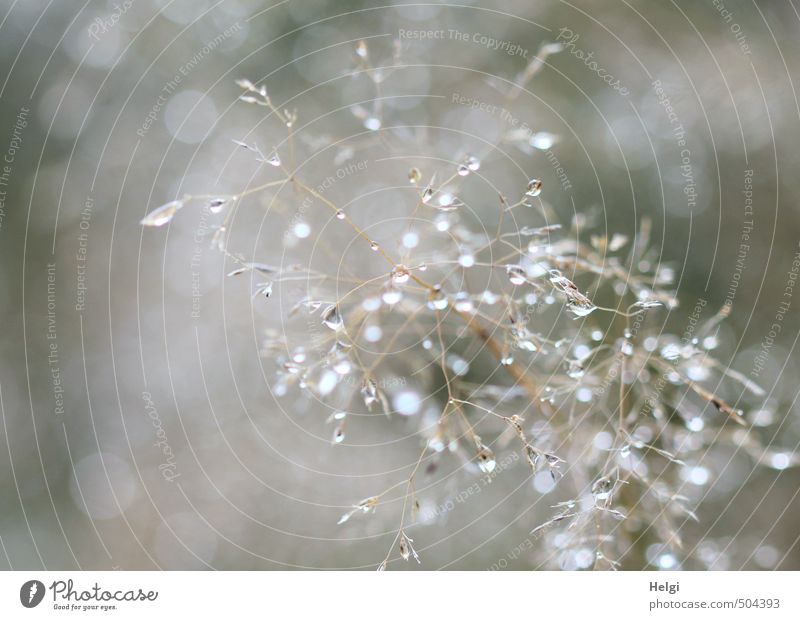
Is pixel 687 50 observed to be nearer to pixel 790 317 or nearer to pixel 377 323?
pixel 790 317

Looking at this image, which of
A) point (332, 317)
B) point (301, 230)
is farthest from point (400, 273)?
point (301, 230)

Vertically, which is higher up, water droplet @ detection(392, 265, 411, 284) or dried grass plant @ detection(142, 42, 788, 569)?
water droplet @ detection(392, 265, 411, 284)

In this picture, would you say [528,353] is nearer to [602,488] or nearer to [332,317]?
[602,488]

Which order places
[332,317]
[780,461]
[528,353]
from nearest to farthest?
[332,317] → [528,353] → [780,461]

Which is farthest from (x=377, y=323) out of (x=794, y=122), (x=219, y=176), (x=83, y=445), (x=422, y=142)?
(x=794, y=122)

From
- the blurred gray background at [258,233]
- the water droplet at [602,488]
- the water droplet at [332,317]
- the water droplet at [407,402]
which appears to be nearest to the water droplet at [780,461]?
the blurred gray background at [258,233]

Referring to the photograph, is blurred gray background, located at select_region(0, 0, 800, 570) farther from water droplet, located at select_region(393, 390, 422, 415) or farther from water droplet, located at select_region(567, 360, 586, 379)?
water droplet, located at select_region(567, 360, 586, 379)

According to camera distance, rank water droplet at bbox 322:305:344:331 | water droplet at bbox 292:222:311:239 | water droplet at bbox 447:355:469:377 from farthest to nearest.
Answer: water droplet at bbox 292:222:311:239
water droplet at bbox 447:355:469:377
water droplet at bbox 322:305:344:331

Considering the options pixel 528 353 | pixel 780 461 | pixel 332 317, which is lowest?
pixel 780 461

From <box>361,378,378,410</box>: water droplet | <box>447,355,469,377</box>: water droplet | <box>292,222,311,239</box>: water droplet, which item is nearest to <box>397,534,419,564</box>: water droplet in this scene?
<box>361,378,378,410</box>: water droplet
